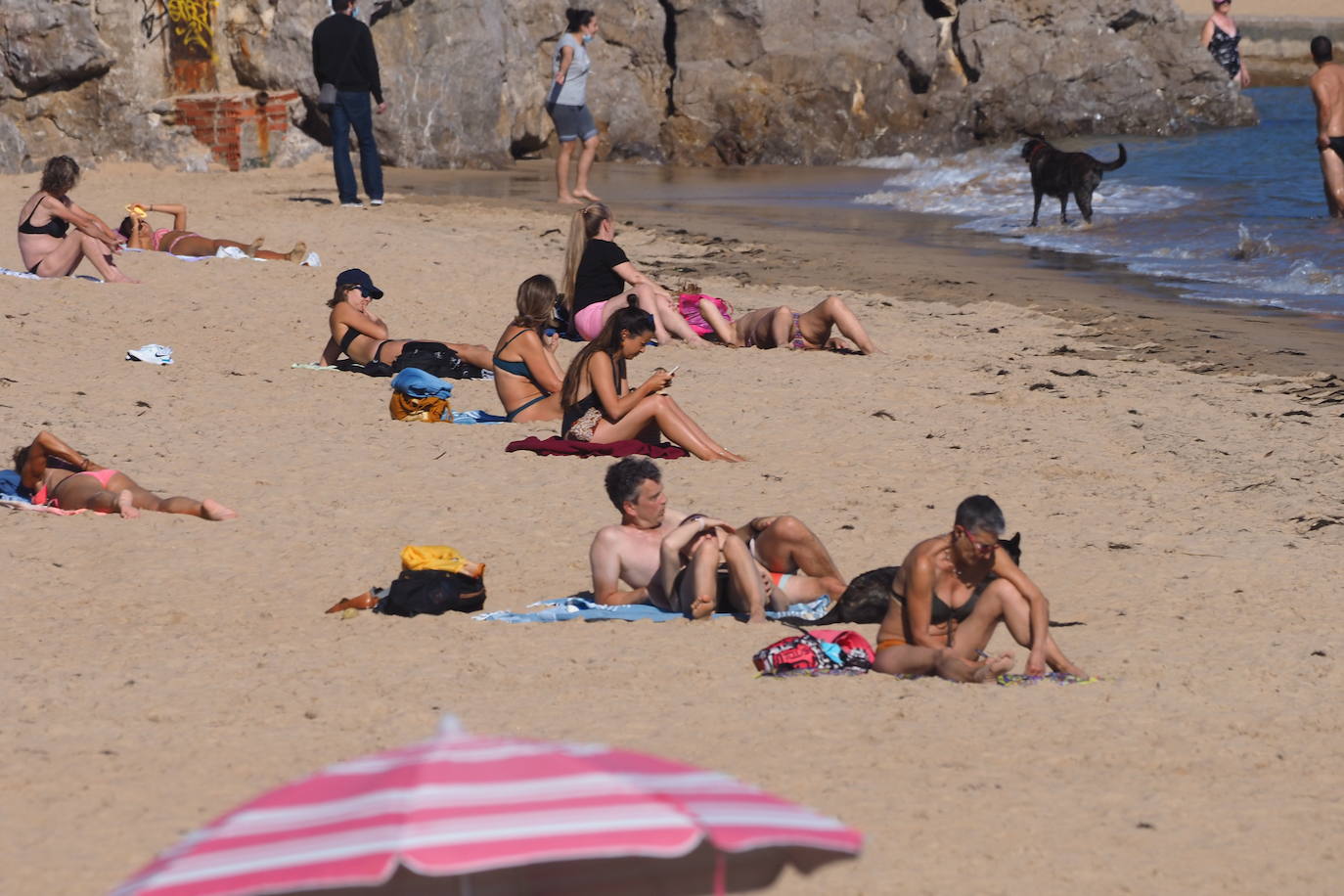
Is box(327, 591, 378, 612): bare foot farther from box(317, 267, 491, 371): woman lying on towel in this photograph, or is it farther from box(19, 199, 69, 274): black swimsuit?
box(19, 199, 69, 274): black swimsuit

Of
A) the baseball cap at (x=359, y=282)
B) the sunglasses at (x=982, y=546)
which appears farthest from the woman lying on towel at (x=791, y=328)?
the sunglasses at (x=982, y=546)

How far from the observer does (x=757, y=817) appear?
2455mm

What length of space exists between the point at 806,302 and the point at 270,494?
5602 mm

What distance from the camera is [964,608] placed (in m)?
5.26

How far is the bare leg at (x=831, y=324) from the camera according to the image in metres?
9.96

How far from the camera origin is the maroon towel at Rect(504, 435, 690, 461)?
7.86m

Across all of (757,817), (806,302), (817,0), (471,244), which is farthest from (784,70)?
(757,817)

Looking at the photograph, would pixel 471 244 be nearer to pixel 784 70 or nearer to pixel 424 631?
pixel 424 631

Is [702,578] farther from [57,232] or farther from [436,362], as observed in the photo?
[57,232]

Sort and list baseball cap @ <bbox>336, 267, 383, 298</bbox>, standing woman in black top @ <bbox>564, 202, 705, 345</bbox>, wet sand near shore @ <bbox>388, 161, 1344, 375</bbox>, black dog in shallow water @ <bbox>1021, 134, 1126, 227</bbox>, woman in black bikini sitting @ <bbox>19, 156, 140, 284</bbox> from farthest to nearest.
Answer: black dog in shallow water @ <bbox>1021, 134, 1126, 227</bbox> < woman in black bikini sitting @ <bbox>19, 156, 140, 284</bbox> < wet sand near shore @ <bbox>388, 161, 1344, 375</bbox> < standing woman in black top @ <bbox>564, 202, 705, 345</bbox> < baseball cap @ <bbox>336, 267, 383, 298</bbox>

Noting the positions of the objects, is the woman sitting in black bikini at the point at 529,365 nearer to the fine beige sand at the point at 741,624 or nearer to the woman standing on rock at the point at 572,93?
the fine beige sand at the point at 741,624

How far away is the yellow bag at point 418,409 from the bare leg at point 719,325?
2.35 m

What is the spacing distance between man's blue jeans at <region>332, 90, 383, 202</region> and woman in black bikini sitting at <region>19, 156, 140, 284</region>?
13.4 feet

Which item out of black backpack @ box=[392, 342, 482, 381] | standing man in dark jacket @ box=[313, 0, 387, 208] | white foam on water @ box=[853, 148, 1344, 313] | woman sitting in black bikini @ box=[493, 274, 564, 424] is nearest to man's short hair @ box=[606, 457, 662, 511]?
woman sitting in black bikini @ box=[493, 274, 564, 424]
